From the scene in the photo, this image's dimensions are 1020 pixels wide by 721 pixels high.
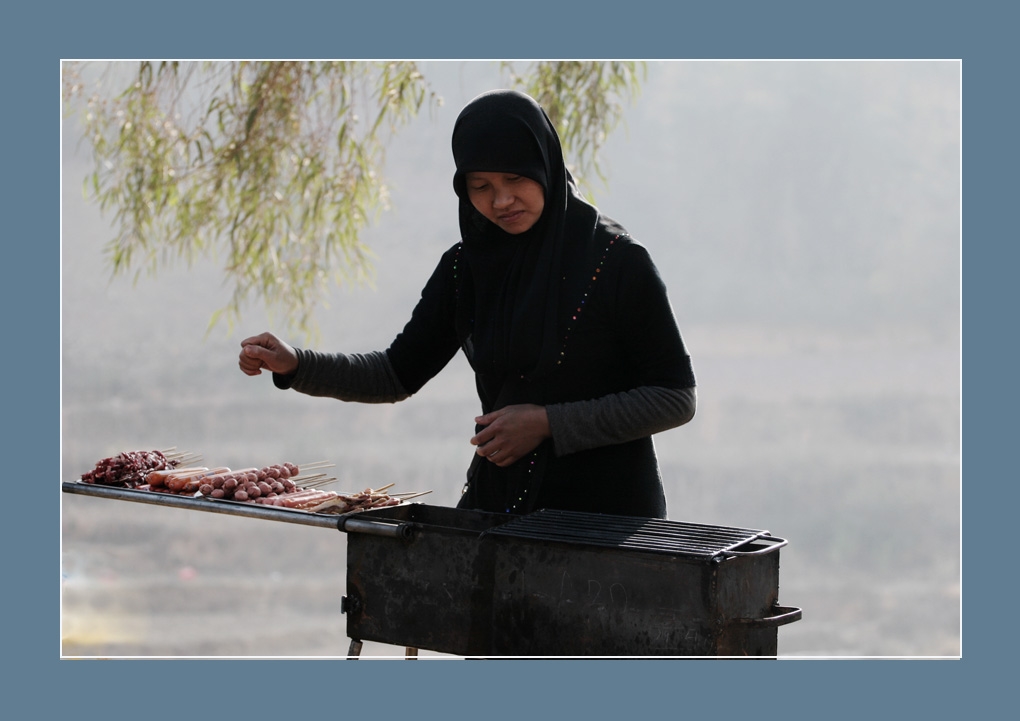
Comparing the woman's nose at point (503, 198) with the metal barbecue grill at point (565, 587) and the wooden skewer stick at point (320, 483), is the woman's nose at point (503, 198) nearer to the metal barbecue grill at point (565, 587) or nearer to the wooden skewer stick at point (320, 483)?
the metal barbecue grill at point (565, 587)

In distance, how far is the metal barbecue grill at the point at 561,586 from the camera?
2.05 meters

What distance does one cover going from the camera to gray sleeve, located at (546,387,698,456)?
8.08 feet

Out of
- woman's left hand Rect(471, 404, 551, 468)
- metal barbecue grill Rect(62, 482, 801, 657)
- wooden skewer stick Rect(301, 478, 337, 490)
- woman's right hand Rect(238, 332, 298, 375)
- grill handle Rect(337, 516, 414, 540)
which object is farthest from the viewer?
wooden skewer stick Rect(301, 478, 337, 490)

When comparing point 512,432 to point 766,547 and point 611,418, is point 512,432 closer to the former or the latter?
point 611,418

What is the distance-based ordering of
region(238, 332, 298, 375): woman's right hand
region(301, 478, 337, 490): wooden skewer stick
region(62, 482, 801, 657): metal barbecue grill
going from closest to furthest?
region(62, 482, 801, 657): metal barbecue grill, region(238, 332, 298, 375): woman's right hand, region(301, 478, 337, 490): wooden skewer stick

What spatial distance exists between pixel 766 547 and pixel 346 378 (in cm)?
131

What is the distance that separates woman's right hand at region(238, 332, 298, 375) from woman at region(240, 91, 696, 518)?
0.52m

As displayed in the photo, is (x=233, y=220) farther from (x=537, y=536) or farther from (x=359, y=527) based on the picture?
(x=537, y=536)

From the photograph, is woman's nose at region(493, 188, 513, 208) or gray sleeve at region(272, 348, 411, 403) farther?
gray sleeve at region(272, 348, 411, 403)

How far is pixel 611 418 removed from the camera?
2.46 m

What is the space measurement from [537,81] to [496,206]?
109 inches

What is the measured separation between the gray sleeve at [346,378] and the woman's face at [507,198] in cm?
62

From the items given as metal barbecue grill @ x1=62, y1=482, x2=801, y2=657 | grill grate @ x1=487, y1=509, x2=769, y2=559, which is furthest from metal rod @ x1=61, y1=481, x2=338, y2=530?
grill grate @ x1=487, y1=509, x2=769, y2=559

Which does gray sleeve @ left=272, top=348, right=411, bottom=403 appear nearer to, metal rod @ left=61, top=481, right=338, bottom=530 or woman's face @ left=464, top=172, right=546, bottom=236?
metal rod @ left=61, top=481, right=338, bottom=530
